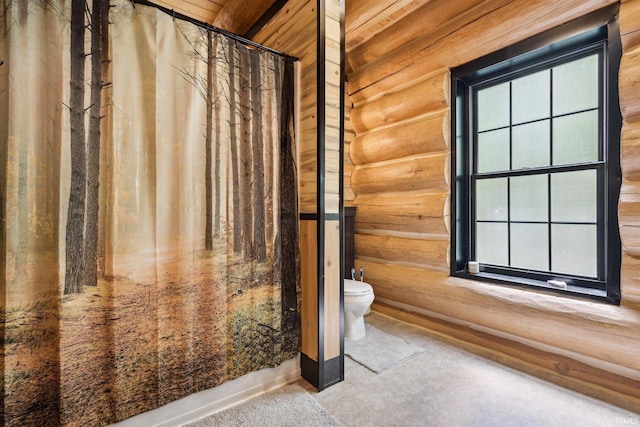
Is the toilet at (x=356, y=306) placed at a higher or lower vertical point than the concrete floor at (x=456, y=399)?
higher

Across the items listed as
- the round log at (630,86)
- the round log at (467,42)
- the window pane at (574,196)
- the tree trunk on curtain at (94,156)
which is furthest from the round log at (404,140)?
the tree trunk on curtain at (94,156)

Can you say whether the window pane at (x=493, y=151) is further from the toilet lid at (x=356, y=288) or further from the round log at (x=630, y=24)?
the toilet lid at (x=356, y=288)

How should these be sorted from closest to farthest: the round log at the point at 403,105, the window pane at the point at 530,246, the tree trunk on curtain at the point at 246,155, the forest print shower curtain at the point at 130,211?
the forest print shower curtain at the point at 130,211 → the tree trunk on curtain at the point at 246,155 → the window pane at the point at 530,246 → the round log at the point at 403,105

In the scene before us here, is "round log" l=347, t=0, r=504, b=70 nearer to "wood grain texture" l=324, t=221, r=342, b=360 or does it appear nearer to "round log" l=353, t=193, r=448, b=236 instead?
"round log" l=353, t=193, r=448, b=236

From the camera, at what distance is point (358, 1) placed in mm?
2619

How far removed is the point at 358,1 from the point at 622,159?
230 centimetres

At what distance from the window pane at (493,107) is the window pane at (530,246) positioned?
2.90 ft

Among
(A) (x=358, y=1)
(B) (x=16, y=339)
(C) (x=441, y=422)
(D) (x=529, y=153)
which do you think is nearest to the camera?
(B) (x=16, y=339)

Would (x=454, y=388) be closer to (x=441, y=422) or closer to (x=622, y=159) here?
(x=441, y=422)

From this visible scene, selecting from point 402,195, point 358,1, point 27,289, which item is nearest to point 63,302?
point 27,289

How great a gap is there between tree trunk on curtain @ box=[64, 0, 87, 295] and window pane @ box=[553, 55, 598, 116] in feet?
9.64

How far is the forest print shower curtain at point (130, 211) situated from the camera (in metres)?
1.19

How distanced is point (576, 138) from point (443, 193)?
0.97 metres

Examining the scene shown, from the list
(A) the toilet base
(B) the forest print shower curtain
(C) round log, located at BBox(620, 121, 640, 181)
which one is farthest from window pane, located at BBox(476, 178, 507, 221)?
(B) the forest print shower curtain
